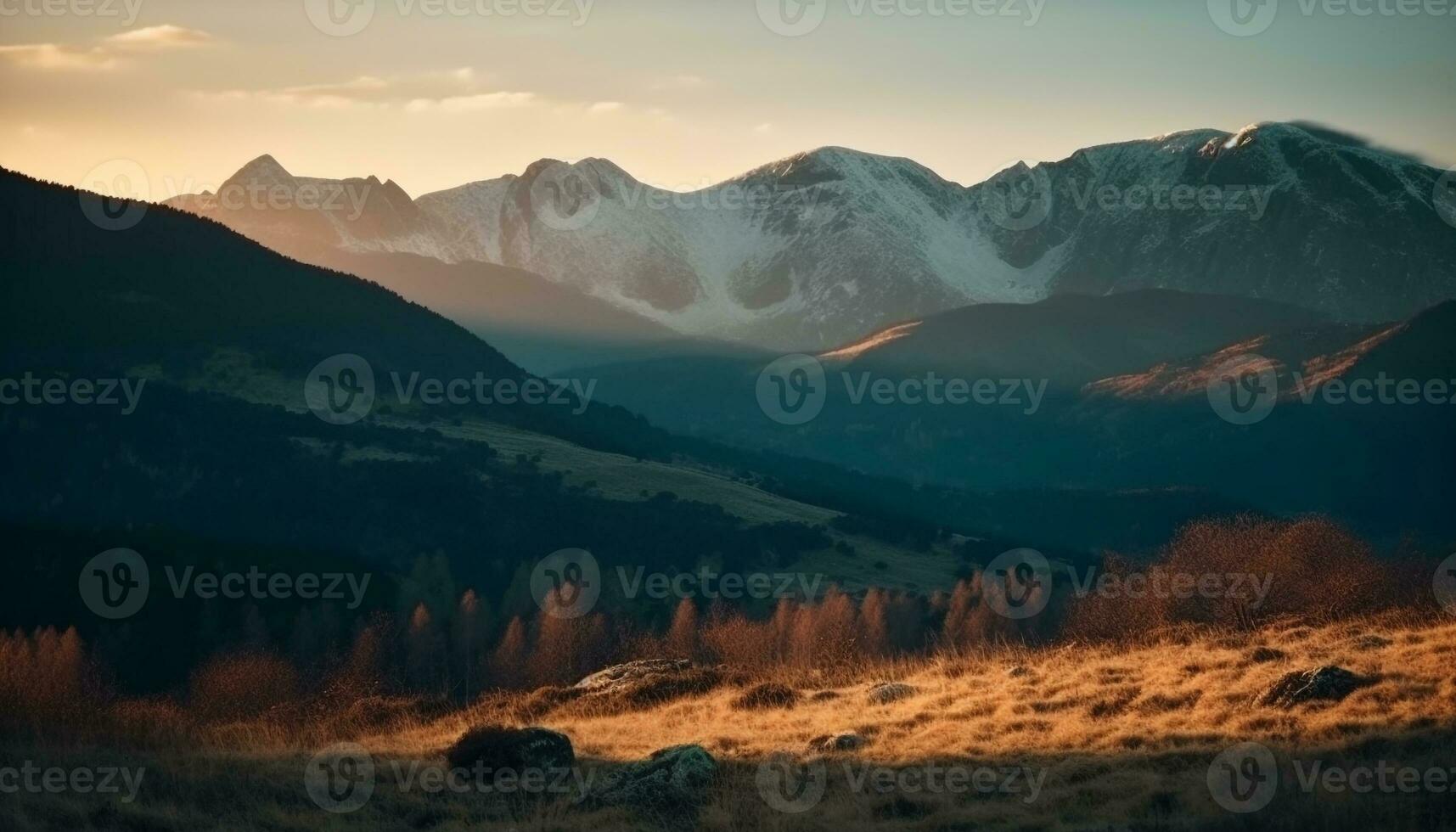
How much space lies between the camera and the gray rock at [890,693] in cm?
3111

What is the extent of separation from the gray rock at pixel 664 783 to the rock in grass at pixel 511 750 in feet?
6.32

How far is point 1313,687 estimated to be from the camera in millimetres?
24750

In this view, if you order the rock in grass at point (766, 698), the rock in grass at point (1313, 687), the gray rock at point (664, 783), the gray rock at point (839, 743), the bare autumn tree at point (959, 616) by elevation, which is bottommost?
the bare autumn tree at point (959, 616)

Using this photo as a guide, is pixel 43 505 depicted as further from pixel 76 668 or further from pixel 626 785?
pixel 626 785

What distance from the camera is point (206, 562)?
14938 cm

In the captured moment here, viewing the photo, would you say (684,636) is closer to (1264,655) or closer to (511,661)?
(511,661)

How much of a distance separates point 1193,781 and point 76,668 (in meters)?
69.1

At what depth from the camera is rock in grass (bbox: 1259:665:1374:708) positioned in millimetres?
24578

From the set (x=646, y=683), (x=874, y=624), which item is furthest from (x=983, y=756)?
(x=874, y=624)

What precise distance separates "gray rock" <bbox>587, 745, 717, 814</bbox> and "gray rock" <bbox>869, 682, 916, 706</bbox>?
26.9ft

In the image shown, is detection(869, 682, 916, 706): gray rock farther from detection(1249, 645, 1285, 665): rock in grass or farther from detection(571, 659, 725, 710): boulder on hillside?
detection(1249, 645, 1285, 665): rock in grass

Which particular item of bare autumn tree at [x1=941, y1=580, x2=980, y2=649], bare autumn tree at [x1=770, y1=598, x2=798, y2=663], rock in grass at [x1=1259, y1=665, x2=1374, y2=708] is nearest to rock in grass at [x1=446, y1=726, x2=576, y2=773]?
rock in grass at [x1=1259, y1=665, x2=1374, y2=708]

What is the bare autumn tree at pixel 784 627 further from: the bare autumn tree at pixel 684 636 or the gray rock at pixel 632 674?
the gray rock at pixel 632 674

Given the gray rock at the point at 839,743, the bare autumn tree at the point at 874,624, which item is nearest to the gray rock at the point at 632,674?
the gray rock at the point at 839,743
